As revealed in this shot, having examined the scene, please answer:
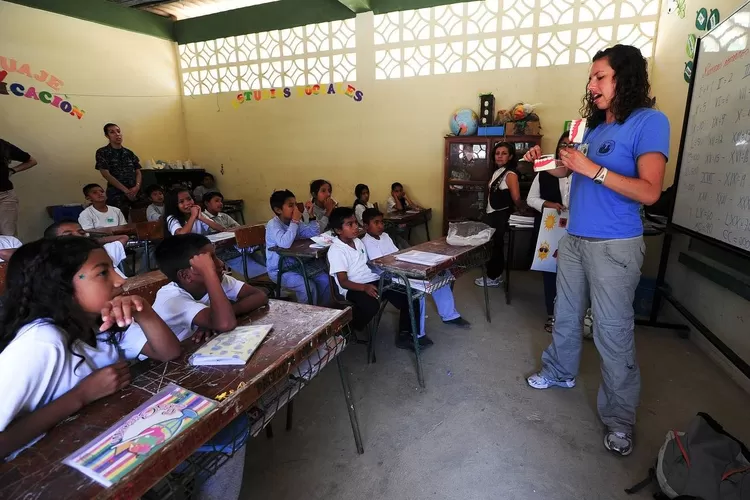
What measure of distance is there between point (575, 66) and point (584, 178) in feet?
11.6

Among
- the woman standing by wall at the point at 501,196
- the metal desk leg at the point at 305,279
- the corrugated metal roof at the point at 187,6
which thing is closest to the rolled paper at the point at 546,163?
the metal desk leg at the point at 305,279

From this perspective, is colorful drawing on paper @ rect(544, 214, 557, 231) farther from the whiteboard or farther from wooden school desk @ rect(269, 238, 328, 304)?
wooden school desk @ rect(269, 238, 328, 304)

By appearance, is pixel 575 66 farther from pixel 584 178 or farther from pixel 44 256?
pixel 44 256

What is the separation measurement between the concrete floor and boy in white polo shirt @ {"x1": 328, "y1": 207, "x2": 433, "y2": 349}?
13.1 inches

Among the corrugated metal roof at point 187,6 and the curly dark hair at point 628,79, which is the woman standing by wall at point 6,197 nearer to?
the corrugated metal roof at point 187,6

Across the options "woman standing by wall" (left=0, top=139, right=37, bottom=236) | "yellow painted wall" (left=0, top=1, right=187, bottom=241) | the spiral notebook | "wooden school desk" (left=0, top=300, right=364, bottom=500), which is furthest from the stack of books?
"yellow painted wall" (left=0, top=1, right=187, bottom=241)

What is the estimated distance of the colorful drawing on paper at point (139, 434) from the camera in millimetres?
742

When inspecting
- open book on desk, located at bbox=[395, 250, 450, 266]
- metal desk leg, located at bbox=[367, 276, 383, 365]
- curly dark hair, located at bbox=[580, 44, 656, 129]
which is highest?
curly dark hair, located at bbox=[580, 44, 656, 129]

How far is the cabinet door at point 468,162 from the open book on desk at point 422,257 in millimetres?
2717

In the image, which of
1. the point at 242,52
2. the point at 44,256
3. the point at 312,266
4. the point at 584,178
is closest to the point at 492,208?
the point at 312,266

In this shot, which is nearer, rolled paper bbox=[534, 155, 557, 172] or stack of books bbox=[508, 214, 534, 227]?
rolled paper bbox=[534, 155, 557, 172]

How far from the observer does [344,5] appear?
5.10 metres

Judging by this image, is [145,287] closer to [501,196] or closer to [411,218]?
[501,196]

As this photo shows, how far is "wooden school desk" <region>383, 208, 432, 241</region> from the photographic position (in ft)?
14.5
